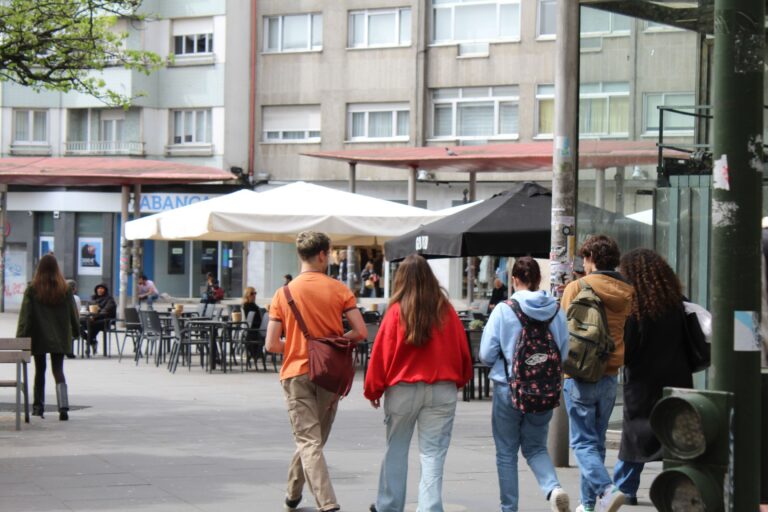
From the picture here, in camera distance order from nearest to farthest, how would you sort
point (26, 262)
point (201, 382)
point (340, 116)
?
point (201, 382), point (340, 116), point (26, 262)

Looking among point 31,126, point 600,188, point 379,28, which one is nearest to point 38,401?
point 600,188

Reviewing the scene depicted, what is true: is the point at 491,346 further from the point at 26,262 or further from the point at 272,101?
the point at 26,262

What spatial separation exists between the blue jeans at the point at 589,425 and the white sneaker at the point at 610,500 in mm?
113

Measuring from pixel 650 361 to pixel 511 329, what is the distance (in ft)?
2.85

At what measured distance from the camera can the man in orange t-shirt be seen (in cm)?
863

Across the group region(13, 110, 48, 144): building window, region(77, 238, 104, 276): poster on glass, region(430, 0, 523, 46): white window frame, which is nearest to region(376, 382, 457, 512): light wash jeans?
region(430, 0, 523, 46): white window frame

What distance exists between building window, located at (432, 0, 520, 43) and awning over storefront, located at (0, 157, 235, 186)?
9.96 metres

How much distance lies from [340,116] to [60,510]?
33.9 metres

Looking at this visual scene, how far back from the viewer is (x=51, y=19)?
15164 millimetres

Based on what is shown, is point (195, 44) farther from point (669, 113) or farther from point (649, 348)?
point (649, 348)

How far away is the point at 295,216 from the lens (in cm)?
1997

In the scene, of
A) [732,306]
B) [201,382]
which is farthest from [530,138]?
[732,306]

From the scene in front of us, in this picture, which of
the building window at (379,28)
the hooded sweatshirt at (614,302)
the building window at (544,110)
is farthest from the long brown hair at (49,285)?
the building window at (379,28)

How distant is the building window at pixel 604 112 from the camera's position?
41.2 ft
